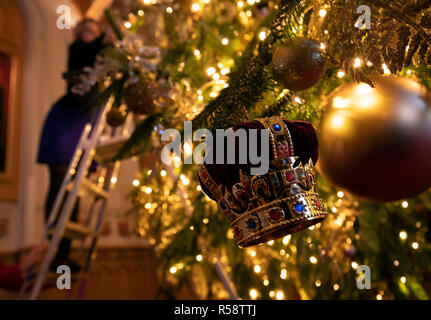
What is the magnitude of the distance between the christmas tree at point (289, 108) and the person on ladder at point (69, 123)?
0.21 metres

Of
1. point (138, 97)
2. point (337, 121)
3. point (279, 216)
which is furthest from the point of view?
point (138, 97)

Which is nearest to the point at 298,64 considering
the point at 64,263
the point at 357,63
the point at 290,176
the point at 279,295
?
the point at 357,63

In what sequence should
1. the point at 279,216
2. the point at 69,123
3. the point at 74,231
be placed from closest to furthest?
the point at 279,216
the point at 74,231
the point at 69,123

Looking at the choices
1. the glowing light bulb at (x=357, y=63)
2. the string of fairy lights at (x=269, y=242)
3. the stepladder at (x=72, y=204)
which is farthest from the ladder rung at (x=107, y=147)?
the glowing light bulb at (x=357, y=63)

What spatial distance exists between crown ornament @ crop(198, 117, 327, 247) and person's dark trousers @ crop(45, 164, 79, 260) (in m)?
1.09

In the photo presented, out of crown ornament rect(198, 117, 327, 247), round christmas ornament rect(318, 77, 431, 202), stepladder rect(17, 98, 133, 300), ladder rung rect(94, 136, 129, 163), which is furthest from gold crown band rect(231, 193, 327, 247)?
ladder rung rect(94, 136, 129, 163)

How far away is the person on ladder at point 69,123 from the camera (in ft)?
4.65

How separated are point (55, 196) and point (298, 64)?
3.95 feet

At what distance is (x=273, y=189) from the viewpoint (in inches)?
20.8

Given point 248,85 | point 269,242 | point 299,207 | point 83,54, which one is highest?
point 83,54

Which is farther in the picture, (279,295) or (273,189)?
(279,295)

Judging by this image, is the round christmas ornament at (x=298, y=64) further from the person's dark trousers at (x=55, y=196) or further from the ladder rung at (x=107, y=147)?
the person's dark trousers at (x=55, y=196)

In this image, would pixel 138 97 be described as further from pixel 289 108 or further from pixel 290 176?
pixel 290 176
